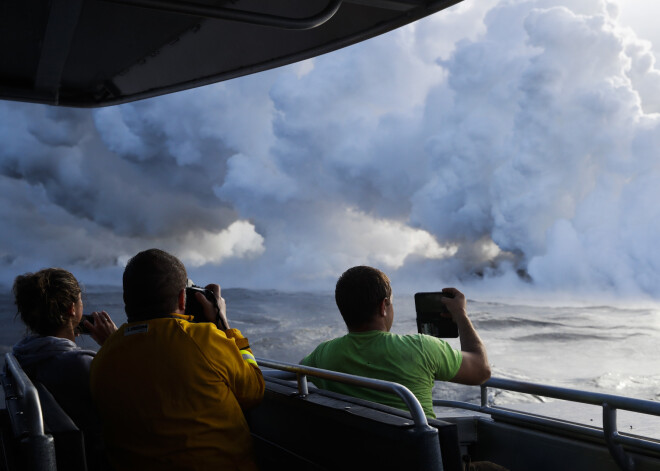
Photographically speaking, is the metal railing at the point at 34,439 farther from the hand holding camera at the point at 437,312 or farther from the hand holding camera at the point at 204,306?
the hand holding camera at the point at 437,312

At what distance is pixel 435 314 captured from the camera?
2273mm

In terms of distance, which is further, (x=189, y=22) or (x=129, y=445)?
(x=189, y=22)

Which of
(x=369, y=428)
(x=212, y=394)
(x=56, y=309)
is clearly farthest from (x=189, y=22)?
(x=369, y=428)

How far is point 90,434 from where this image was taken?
2.15 m

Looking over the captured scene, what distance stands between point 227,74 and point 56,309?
155cm

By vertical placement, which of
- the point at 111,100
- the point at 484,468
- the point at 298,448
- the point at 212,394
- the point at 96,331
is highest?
the point at 111,100

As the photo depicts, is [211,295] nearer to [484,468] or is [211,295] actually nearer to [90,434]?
[90,434]

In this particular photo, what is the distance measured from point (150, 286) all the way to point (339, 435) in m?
0.67

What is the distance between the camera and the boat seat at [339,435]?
1.63m

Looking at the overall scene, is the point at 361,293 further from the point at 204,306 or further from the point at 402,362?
the point at 204,306

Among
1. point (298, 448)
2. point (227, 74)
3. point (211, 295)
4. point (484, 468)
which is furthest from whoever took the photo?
point (227, 74)

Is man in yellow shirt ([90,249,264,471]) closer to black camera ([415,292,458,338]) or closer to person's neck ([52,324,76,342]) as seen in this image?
person's neck ([52,324,76,342])

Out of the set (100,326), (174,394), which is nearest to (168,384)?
(174,394)

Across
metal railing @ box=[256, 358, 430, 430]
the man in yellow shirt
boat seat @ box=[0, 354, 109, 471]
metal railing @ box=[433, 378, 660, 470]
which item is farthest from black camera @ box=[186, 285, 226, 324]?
metal railing @ box=[433, 378, 660, 470]
